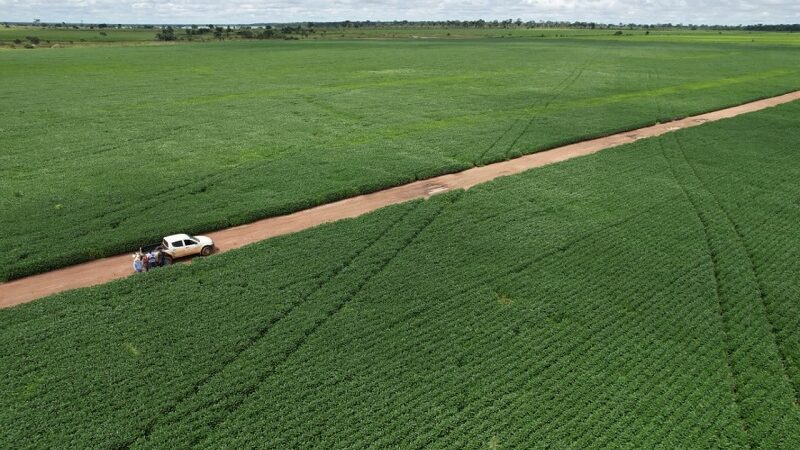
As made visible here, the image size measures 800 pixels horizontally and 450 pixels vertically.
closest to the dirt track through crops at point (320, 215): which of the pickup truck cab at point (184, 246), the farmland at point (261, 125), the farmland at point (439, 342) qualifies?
the farmland at point (261, 125)

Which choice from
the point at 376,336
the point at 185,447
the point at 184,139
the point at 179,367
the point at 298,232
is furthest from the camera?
the point at 184,139

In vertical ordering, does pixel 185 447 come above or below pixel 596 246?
below

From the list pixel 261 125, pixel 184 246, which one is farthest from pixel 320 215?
pixel 261 125

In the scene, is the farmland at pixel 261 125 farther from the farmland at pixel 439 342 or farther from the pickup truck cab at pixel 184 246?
the farmland at pixel 439 342

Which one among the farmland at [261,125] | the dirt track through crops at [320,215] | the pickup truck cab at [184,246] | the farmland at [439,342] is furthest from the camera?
the farmland at [261,125]

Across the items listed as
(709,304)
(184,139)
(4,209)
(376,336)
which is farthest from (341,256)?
(184,139)

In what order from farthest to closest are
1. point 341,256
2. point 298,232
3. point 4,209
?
point 4,209, point 298,232, point 341,256

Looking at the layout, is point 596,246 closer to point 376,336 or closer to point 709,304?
point 709,304

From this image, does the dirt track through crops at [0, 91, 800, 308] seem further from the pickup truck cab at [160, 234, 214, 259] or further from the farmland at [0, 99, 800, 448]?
the farmland at [0, 99, 800, 448]
